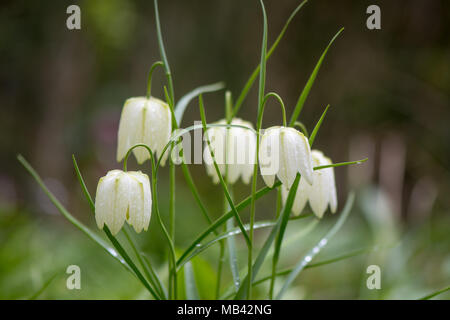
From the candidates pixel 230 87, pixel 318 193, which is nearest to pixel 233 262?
pixel 318 193

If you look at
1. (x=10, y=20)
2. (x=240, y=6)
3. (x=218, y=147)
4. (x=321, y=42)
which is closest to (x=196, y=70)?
(x=240, y=6)

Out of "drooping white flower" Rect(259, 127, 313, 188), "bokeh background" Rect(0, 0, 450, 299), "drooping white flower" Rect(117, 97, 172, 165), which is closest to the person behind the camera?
"drooping white flower" Rect(259, 127, 313, 188)

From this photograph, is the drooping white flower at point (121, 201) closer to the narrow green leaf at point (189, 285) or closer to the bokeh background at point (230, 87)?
the narrow green leaf at point (189, 285)

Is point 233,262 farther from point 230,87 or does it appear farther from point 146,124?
point 230,87

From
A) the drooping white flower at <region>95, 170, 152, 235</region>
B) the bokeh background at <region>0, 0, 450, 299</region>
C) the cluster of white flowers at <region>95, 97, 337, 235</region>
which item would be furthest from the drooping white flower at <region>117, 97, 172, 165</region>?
the bokeh background at <region>0, 0, 450, 299</region>

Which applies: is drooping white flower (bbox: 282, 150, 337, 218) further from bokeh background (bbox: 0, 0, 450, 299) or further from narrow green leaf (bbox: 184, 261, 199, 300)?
bokeh background (bbox: 0, 0, 450, 299)

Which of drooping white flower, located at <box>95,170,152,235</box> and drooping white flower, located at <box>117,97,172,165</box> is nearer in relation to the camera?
drooping white flower, located at <box>95,170,152,235</box>

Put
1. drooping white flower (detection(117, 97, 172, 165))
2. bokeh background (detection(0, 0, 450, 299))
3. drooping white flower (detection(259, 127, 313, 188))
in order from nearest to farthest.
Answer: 1. drooping white flower (detection(259, 127, 313, 188))
2. drooping white flower (detection(117, 97, 172, 165))
3. bokeh background (detection(0, 0, 450, 299))
